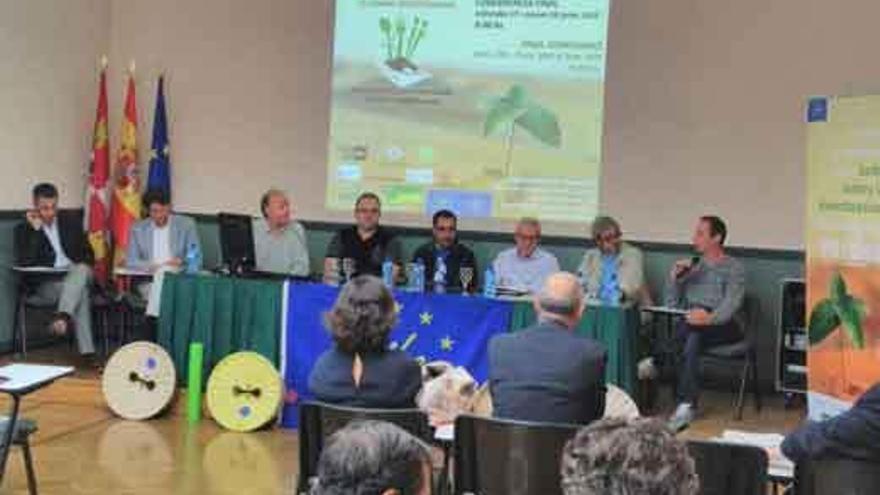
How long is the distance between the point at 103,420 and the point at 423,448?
197 inches

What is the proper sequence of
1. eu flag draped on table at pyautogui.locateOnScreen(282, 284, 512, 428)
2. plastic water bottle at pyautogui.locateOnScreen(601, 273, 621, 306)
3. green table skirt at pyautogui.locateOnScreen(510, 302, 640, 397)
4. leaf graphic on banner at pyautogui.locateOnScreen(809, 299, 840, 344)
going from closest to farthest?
leaf graphic on banner at pyautogui.locateOnScreen(809, 299, 840, 344), green table skirt at pyautogui.locateOnScreen(510, 302, 640, 397), eu flag draped on table at pyautogui.locateOnScreen(282, 284, 512, 428), plastic water bottle at pyautogui.locateOnScreen(601, 273, 621, 306)

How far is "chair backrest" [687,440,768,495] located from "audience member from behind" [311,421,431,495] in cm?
124

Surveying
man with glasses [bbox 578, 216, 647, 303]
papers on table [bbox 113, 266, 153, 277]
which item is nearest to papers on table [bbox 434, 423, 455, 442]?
man with glasses [bbox 578, 216, 647, 303]

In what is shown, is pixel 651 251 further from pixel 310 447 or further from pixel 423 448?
pixel 423 448

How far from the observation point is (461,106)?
338 inches

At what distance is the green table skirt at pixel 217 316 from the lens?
679cm

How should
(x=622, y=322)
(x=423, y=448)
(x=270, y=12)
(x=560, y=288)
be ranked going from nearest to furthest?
1. (x=423, y=448)
2. (x=560, y=288)
3. (x=622, y=322)
4. (x=270, y=12)

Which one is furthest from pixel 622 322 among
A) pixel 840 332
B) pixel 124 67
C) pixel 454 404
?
pixel 124 67

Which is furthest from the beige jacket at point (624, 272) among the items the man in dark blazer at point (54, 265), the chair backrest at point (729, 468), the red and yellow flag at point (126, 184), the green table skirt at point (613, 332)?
the chair backrest at point (729, 468)

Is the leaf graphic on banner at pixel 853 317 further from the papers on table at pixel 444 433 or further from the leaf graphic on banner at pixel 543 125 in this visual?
the leaf graphic on banner at pixel 543 125

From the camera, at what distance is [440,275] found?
723 cm

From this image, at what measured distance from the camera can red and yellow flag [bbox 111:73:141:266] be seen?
9.02 meters

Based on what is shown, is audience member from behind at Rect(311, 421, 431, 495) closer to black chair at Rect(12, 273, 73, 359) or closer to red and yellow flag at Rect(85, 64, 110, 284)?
black chair at Rect(12, 273, 73, 359)

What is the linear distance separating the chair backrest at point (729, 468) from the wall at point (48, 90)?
6.43 metres
